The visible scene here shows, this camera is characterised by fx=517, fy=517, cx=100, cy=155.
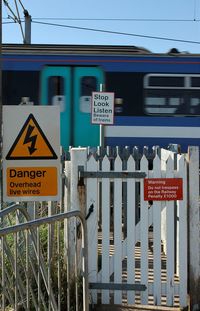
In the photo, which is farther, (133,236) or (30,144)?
(133,236)

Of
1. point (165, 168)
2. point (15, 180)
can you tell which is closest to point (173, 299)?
point (165, 168)

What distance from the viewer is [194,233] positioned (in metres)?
5.12

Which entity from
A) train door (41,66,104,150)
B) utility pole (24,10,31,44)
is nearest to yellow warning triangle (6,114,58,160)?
train door (41,66,104,150)

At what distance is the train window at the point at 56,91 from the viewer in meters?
11.7

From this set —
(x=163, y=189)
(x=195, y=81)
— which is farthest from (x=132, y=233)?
(x=195, y=81)

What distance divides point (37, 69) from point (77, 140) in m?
1.85

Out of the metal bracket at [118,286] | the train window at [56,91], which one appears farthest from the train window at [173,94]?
the metal bracket at [118,286]

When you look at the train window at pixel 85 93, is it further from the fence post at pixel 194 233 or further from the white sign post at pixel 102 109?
the fence post at pixel 194 233

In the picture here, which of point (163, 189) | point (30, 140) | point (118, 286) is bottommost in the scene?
point (118, 286)

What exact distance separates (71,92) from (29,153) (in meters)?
7.21

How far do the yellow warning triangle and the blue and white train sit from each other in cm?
707

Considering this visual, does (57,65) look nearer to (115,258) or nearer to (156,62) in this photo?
(156,62)

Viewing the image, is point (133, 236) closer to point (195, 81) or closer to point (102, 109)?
point (102, 109)

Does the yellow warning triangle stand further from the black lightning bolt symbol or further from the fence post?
the fence post
